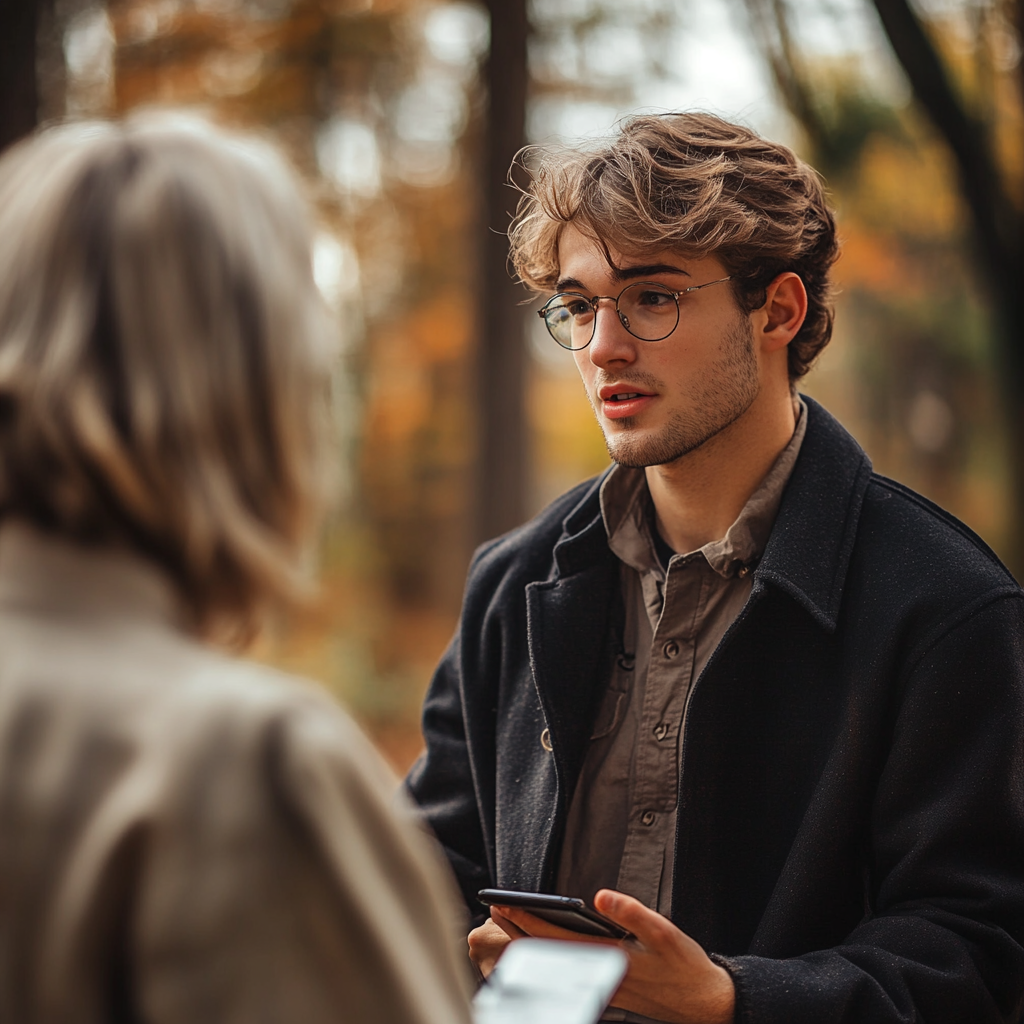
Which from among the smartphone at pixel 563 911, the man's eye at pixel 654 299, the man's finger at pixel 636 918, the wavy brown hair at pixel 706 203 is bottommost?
the smartphone at pixel 563 911

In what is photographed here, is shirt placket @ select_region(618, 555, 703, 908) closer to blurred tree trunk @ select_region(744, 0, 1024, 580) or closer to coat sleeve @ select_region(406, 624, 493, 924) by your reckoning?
coat sleeve @ select_region(406, 624, 493, 924)

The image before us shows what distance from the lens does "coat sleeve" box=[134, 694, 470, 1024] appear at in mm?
840

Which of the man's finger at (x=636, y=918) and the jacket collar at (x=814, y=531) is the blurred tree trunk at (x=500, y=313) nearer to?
the jacket collar at (x=814, y=531)

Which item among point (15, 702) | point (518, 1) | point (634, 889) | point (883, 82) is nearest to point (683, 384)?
point (634, 889)

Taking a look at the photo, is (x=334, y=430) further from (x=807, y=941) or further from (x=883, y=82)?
(x=883, y=82)

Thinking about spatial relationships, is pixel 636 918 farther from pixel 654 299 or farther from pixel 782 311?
pixel 782 311

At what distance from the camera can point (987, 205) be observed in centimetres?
641

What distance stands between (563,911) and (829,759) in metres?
0.58

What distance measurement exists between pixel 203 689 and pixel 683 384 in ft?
5.53

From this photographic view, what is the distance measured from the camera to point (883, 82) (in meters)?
9.05

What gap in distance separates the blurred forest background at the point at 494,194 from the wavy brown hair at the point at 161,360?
1.86m

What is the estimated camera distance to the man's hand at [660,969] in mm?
1730

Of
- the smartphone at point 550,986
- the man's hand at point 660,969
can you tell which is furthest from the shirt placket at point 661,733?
the smartphone at point 550,986

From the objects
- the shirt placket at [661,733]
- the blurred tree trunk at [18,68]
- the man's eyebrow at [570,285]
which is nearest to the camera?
the shirt placket at [661,733]
